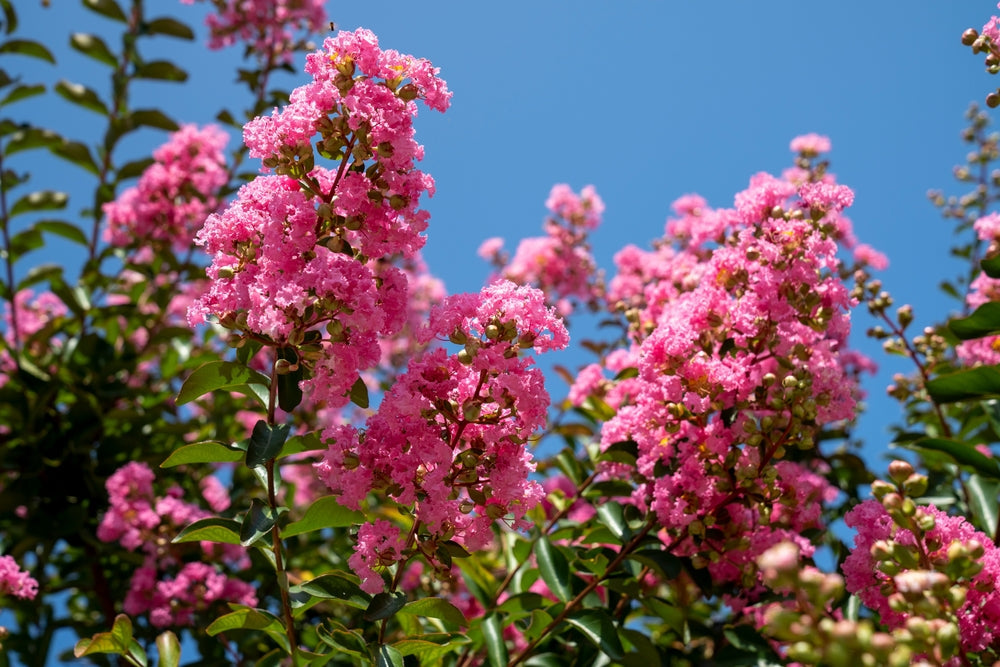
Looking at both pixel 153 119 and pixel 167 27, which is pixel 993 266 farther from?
pixel 167 27

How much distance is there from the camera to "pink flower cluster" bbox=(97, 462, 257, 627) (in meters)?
2.79

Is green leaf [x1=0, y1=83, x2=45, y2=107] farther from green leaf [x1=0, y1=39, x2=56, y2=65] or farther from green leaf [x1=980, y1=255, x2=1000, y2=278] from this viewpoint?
green leaf [x1=980, y1=255, x2=1000, y2=278]

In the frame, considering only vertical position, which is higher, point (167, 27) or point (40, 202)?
point (167, 27)

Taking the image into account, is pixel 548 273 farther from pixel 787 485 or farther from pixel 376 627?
pixel 376 627

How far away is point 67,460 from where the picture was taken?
3.18m

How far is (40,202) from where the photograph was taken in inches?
144

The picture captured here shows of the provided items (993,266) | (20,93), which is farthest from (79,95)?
(993,266)

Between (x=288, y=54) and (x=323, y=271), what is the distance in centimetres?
294

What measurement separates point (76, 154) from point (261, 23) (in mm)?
1096

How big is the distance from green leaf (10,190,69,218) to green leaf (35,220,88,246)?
0.44ft

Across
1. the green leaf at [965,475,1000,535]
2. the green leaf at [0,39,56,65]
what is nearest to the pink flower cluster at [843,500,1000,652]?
the green leaf at [965,475,1000,535]

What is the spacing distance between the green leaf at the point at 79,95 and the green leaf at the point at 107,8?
408 mm

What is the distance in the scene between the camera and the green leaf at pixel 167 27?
3.90m

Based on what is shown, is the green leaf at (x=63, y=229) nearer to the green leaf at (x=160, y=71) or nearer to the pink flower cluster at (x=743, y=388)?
the green leaf at (x=160, y=71)
